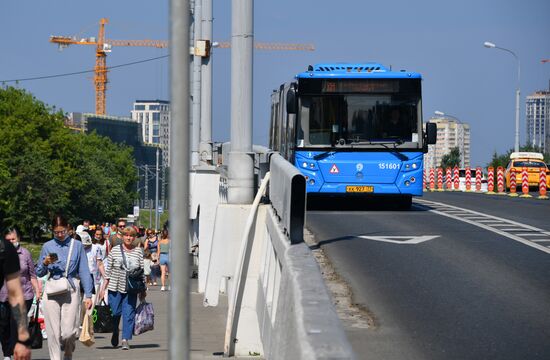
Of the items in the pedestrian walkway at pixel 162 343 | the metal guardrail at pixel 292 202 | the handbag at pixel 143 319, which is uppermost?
the metal guardrail at pixel 292 202

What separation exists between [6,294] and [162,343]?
731 cm

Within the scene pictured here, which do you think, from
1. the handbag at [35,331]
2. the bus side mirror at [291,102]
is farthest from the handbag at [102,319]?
the bus side mirror at [291,102]

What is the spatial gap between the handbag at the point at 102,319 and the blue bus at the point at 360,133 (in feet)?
28.8

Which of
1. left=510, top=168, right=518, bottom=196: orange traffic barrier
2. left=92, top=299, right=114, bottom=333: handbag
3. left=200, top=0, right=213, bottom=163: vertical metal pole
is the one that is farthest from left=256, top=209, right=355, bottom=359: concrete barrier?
left=510, top=168, right=518, bottom=196: orange traffic barrier

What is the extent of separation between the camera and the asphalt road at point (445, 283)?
1002 centimetres

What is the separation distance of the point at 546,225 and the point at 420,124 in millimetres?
5027

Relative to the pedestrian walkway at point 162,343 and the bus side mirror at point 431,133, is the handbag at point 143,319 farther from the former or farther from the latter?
the bus side mirror at point 431,133

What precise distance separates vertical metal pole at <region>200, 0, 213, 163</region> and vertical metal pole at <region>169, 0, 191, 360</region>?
90.5 feet

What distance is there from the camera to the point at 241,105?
17.1m

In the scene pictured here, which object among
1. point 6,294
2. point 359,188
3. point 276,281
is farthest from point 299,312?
point 359,188

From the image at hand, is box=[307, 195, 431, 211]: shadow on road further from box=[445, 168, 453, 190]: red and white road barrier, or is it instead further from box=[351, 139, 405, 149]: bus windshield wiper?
box=[445, 168, 453, 190]: red and white road barrier

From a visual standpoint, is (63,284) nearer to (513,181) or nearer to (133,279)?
(133,279)

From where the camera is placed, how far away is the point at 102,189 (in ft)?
443

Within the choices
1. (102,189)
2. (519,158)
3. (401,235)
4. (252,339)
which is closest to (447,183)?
(519,158)
